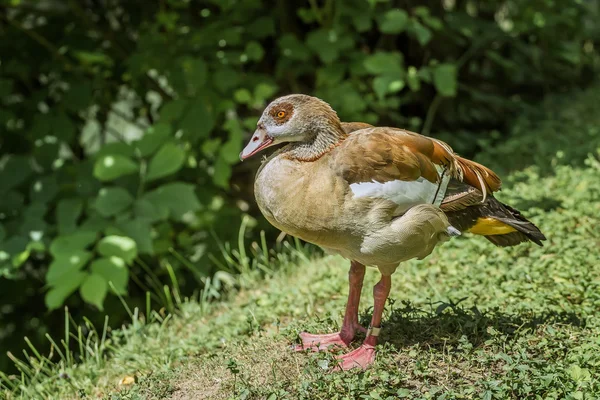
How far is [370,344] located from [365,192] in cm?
69


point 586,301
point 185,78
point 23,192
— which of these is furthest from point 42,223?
point 586,301

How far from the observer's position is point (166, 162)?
15.6 feet

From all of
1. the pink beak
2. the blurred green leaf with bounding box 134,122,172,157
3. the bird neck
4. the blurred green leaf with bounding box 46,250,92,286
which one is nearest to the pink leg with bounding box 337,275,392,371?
the bird neck

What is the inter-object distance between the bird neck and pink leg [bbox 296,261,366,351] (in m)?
0.59

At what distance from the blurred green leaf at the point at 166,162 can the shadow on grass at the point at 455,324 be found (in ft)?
5.68

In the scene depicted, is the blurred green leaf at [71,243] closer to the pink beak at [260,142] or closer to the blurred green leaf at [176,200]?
the blurred green leaf at [176,200]

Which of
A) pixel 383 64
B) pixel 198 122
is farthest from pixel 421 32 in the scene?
pixel 198 122

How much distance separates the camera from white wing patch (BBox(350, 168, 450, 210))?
301 centimetres

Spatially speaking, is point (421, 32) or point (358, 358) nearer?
point (358, 358)

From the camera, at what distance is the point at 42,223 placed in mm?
4766

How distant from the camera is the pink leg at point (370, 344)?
3.17m

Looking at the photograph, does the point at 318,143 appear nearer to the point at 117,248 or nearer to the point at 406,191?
the point at 406,191

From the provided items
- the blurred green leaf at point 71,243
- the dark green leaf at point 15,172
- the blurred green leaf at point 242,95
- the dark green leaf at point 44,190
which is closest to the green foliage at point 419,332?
the blurred green leaf at point 71,243

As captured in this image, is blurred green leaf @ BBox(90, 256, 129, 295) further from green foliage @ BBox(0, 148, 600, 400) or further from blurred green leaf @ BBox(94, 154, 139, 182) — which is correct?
blurred green leaf @ BBox(94, 154, 139, 182)
